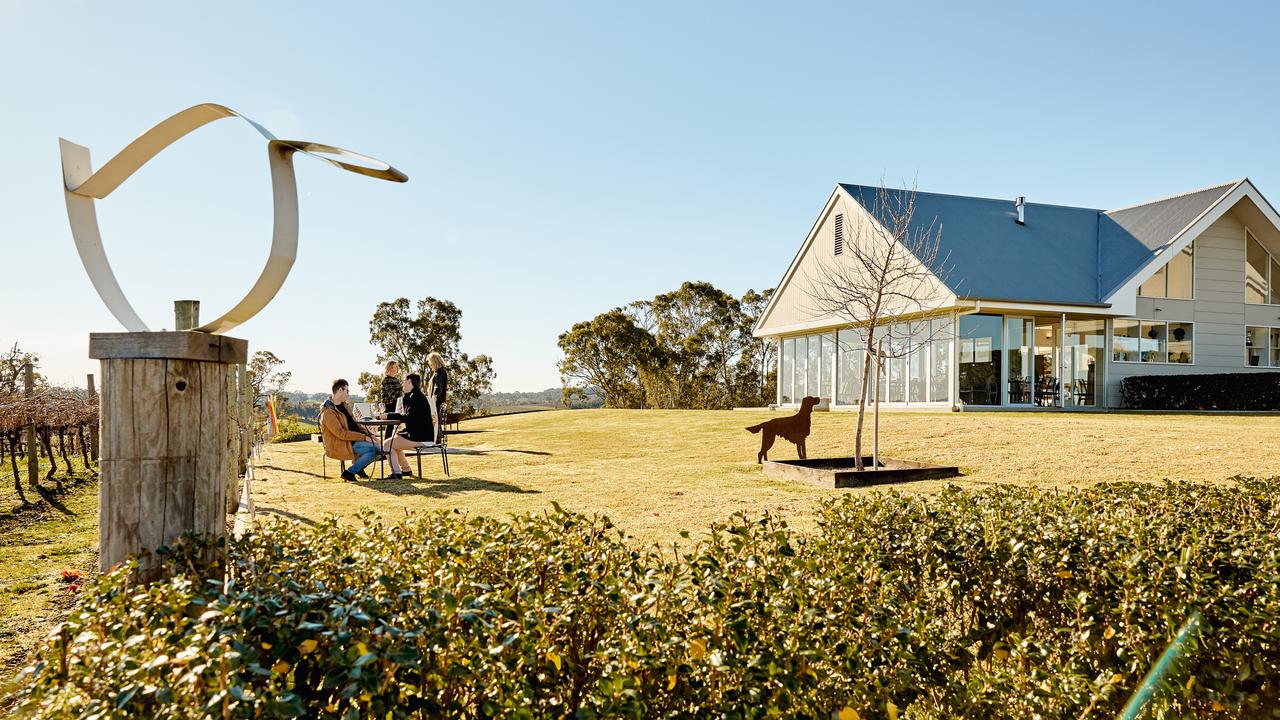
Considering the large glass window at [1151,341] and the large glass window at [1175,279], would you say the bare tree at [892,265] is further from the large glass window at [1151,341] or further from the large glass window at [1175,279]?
the large glass window at [1175,279]

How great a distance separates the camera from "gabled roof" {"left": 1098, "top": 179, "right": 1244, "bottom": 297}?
21234mm

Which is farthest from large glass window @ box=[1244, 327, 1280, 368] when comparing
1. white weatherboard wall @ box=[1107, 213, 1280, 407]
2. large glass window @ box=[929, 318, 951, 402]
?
large glass window @ box=[929, 318, 951, 402]

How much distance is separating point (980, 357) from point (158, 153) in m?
20.4

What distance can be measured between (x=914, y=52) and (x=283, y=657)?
45.9ft

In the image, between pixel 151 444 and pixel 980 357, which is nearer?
pixel 151 444

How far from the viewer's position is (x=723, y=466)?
39.1ft

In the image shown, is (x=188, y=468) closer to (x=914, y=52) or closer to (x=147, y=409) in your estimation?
(x=147, y=409)

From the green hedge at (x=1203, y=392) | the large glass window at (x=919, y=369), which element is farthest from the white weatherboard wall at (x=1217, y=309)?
the large glass window at (x=919, y=369)

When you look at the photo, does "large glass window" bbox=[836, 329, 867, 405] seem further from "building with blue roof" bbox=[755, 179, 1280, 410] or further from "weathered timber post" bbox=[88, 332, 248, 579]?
"weathered timber post" bbox=[88, 332, 248, 579]

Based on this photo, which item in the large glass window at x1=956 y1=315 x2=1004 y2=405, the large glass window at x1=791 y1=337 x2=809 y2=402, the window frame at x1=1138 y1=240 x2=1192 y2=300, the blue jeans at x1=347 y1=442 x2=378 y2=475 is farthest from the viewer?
the large glass window at x1=791 y1=337 x2=809 y2=402

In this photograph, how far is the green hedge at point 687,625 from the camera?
1877 millimetres

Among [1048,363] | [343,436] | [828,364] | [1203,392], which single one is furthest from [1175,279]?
[343,436]

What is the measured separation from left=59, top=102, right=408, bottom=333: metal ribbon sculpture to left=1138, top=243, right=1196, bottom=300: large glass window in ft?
80.4

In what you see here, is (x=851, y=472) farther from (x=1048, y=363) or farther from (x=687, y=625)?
(x=1048, y=363)
